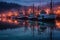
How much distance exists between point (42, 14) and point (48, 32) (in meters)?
2.81

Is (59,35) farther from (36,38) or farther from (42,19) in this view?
(42,19)

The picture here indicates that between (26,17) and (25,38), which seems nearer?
(25,38)

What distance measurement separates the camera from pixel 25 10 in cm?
815

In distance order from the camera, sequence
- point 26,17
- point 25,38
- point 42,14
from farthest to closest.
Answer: point 26,17, point 42,14, point 25,38

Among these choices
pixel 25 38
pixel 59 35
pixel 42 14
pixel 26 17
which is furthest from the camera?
pixel 26 17

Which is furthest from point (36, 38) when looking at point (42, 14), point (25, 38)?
point (42, 14)

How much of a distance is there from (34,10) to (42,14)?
1.50ft

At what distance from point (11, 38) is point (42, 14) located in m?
3.52

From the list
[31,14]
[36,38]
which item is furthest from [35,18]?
[36,38]

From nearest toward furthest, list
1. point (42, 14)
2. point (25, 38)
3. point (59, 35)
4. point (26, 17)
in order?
point (25, 38) → point (59, 35) → point (42, 14) → point (26, 17)

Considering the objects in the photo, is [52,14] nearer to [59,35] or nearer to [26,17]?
[26,17]

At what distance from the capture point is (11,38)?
4461mm

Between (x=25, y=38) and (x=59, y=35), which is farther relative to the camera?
(x=59, y=35)

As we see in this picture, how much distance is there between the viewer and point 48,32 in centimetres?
505
